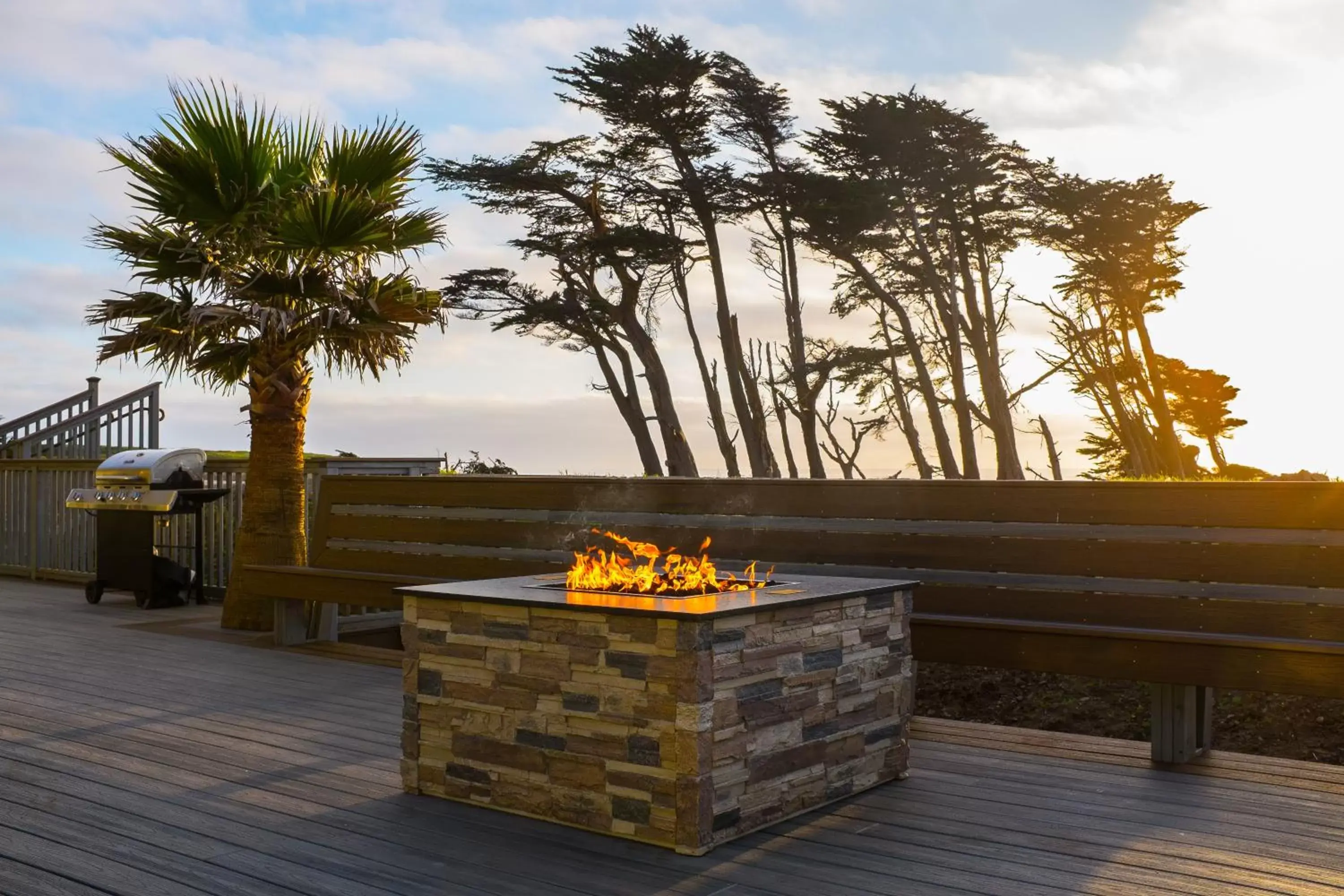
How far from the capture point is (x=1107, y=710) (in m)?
7.56

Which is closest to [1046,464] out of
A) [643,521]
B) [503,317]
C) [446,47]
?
[503,317]

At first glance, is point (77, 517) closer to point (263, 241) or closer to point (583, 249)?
point (263, 241)

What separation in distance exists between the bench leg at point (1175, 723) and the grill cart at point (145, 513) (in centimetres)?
743

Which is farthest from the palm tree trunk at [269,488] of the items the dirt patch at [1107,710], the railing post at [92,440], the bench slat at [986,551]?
the railing post at [92,440]

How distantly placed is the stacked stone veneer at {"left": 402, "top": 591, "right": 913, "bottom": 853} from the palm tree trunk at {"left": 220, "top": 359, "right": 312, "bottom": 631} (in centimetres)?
457

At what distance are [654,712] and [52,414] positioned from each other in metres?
14.5

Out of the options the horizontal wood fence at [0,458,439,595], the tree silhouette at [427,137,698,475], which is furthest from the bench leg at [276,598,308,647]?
the tree silhouette at [427,137,698,475]

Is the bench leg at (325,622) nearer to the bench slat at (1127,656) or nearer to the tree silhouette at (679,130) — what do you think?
the bench slat at (1127,656)

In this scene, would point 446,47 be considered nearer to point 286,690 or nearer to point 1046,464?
point 286,690

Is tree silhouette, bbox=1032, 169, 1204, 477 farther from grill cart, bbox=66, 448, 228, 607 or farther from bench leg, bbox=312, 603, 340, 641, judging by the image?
bench leg, bbox=312, 603, 340, 641

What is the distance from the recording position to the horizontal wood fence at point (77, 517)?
30.3ft

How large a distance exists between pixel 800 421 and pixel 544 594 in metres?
19.6

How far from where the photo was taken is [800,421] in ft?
76.5

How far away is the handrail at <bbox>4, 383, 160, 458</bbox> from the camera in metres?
15.5
